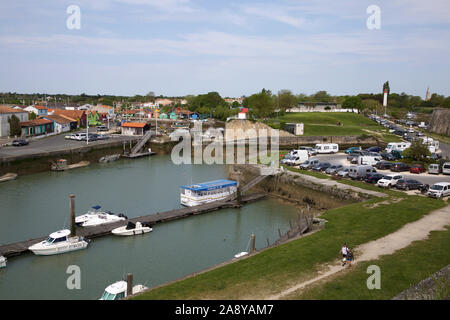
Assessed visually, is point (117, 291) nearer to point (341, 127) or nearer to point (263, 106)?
point (341, 127)

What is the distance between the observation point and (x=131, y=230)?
2228 cm

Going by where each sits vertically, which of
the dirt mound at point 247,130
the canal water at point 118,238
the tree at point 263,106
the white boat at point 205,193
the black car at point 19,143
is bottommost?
the canal water at point 118,238

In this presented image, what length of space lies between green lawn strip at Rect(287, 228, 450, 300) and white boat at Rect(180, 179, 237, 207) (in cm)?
1577

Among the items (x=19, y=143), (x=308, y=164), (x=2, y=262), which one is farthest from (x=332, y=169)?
(x=19, y=143)

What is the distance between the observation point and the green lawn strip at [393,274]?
1165 cm

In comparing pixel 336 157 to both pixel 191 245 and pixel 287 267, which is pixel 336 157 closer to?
pixel 191 245

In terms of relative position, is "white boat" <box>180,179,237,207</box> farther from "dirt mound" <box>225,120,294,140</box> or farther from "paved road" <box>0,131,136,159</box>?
"dirt mound" <box>225,120,294,140</box>

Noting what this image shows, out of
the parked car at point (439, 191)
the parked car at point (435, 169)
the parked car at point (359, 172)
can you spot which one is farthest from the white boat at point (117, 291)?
the parked car at point (435, 169)

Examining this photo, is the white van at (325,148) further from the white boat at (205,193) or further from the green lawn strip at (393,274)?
the green lawn strip at (393,274)

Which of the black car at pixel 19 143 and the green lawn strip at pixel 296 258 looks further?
the black car at pixel 19 143

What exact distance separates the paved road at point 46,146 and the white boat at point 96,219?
1929cm

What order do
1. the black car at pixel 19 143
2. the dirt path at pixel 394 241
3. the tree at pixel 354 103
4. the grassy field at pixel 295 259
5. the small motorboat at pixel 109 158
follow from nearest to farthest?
the grassy field at pixel 295 259 < the dirt path at pixel 394 241 < the black car at pixel 19 143 < the small motorboat at pixel 109 158 < the tree at pixel 354 103
